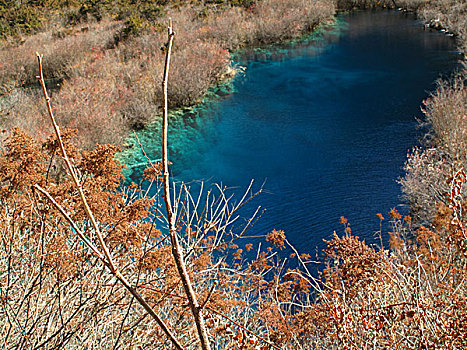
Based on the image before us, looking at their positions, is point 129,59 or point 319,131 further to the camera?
point 129,59

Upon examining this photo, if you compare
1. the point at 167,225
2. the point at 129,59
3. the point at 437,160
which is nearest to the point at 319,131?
the point at 437,160

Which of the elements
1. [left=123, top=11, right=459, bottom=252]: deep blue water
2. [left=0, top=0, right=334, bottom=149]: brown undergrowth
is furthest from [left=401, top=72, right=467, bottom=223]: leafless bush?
[left=0, top=0, right=334, bottom=149]: brown undergrowth

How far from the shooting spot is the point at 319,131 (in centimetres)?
895

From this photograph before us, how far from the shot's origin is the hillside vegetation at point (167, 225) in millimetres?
1737

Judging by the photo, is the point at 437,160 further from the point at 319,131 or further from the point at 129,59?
the point at 129,59

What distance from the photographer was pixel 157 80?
11336 millimetres

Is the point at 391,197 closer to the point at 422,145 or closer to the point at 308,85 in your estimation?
the point at 422,145

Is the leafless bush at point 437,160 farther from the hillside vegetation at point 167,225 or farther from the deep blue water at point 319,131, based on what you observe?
the deep blue water at point 319,131

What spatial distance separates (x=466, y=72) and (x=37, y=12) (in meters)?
20.2

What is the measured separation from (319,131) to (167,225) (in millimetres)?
4758

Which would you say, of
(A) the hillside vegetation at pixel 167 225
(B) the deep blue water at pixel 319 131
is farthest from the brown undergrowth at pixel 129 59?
(B) the deep blue water at pixel 319 131

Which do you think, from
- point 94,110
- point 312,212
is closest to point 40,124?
point 94,110

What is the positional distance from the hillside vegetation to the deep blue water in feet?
1.47

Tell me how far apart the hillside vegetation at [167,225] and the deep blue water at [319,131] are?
449mm
